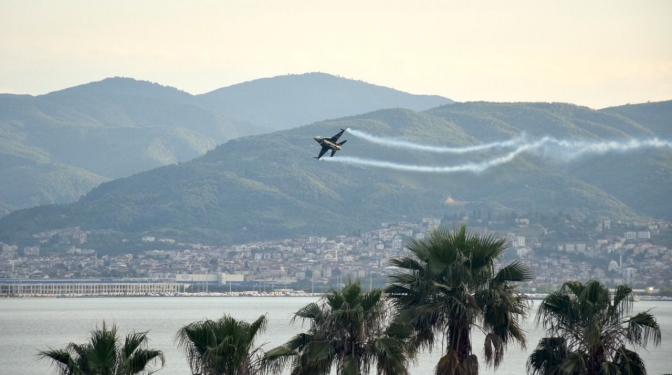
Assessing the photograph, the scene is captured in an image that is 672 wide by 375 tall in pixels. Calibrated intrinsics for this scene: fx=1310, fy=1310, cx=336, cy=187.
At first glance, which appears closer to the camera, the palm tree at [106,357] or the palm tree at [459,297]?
the palm tree at [106,357]

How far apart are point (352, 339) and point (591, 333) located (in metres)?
5.29

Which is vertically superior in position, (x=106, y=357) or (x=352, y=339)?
(x=352, y=339)

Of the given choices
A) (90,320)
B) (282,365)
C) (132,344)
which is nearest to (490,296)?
(282,365)

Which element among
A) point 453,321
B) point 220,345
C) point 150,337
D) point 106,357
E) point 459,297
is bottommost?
point 150,337

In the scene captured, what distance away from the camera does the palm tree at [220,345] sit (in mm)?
26453

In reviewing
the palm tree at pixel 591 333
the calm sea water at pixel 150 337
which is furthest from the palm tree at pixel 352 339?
the palm tree at pixel 591 333

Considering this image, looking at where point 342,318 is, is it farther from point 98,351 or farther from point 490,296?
point 98,351

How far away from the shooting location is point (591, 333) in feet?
94.8

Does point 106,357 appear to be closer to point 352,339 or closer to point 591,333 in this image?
point 352,339

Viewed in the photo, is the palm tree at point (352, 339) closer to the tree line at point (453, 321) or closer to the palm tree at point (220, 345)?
the tree line at point (453, 321)

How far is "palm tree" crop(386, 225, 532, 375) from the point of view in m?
28.7

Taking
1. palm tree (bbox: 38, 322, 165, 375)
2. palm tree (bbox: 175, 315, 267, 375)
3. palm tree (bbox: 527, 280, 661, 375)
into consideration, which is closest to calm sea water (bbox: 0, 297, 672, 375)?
palm tree (bbox: 175, 315, 267, 375)

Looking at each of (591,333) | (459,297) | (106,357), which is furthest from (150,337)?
(106,357)

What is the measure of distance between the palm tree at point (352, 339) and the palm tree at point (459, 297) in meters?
0.57
